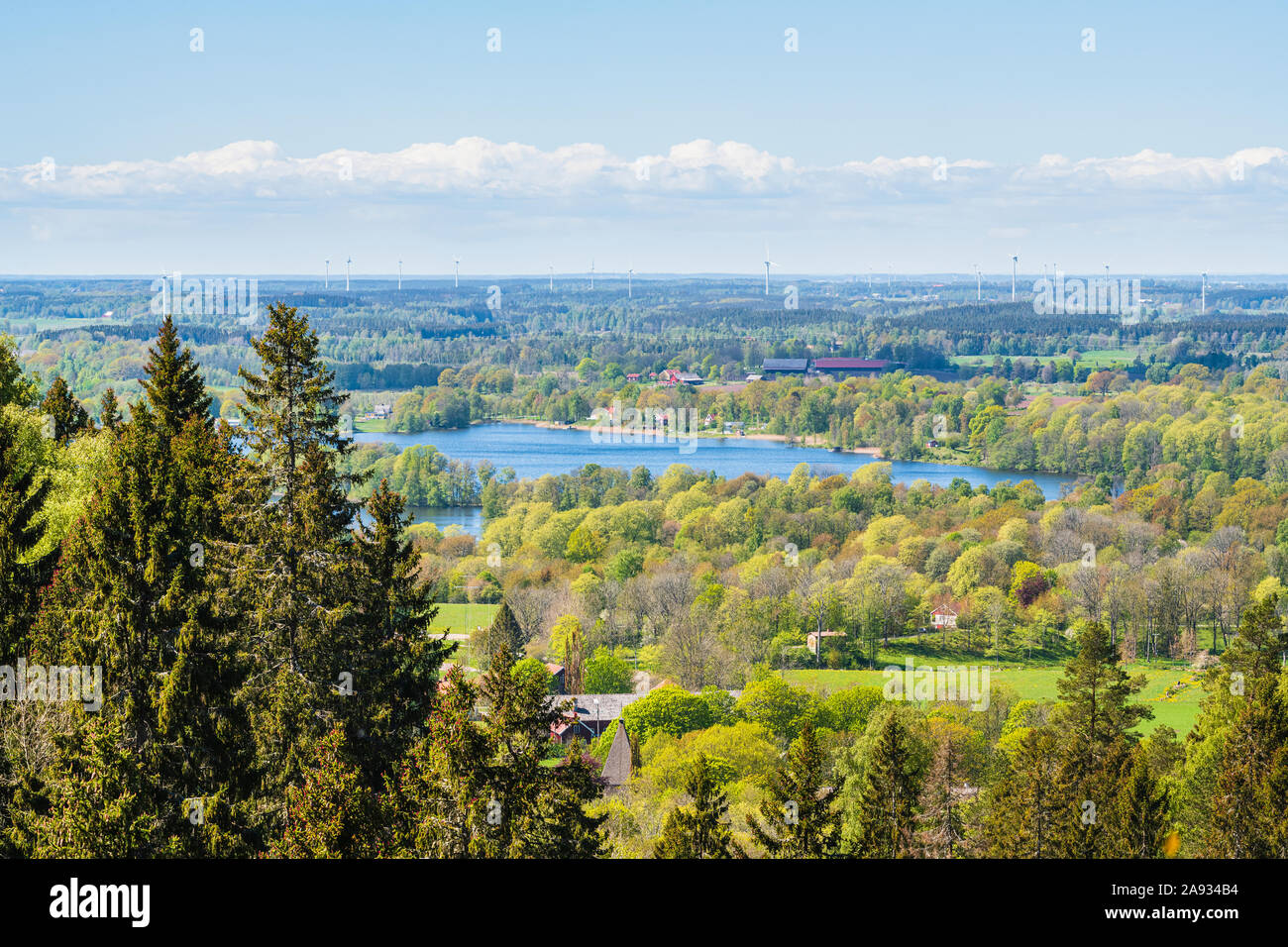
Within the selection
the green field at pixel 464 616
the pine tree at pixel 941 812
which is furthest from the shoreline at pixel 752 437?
the pine tree at pixel 941 812

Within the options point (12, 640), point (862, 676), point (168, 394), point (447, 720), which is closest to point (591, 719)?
point (862, 676)

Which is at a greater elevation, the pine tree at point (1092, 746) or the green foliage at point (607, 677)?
the pine tree at point (1092, 746)

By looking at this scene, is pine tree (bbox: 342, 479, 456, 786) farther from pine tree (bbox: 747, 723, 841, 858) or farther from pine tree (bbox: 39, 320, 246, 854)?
pine tree (bbox: 747, 723, 841, 858)

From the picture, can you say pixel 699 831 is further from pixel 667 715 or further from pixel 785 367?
pixel 785 367

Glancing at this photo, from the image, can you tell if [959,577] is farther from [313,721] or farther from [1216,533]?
[313,721]

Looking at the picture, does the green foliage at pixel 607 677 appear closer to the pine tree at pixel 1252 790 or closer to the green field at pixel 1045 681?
the green field at pixel 1045 681

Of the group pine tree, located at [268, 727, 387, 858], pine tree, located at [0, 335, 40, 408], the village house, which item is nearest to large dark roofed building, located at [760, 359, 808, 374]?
the village house
